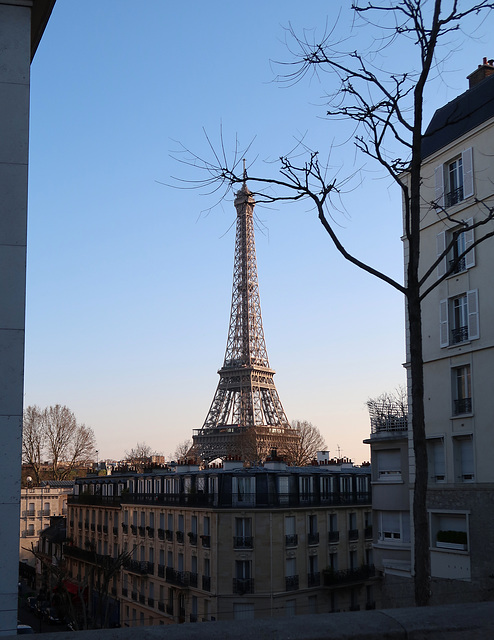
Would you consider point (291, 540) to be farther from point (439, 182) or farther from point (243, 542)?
point (439, 182)

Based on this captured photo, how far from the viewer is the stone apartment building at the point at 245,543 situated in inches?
1261

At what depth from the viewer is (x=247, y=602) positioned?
31.2 m

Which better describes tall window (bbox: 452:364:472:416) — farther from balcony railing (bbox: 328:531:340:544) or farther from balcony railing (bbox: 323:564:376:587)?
balcony railing (bbox: 328:531:340:544)

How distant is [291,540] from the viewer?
110 ft

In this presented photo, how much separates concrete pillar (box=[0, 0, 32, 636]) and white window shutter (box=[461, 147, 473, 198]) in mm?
16583

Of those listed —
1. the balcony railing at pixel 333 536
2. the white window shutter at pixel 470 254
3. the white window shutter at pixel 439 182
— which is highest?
the white window shutter at pixel 439 182

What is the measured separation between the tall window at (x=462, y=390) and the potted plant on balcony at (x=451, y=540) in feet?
10.7

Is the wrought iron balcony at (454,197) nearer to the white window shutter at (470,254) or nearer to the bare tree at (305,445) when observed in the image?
the white window shutter at (470,254)

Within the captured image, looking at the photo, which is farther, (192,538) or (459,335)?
(192,538)

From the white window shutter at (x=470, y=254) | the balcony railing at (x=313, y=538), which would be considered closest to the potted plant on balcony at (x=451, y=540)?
the white window shutter at (x=470, y=254)

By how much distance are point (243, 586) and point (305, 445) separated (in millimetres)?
59074

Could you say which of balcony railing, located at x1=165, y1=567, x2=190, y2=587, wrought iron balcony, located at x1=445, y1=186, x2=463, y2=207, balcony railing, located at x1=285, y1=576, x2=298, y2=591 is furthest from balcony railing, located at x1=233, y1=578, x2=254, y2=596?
wrought iron balcony, located at x1=445, y1=186, x2=463, y2=207

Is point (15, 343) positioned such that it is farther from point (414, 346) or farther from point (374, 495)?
point (374, 495)

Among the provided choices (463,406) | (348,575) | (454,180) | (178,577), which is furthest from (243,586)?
(454,180)
